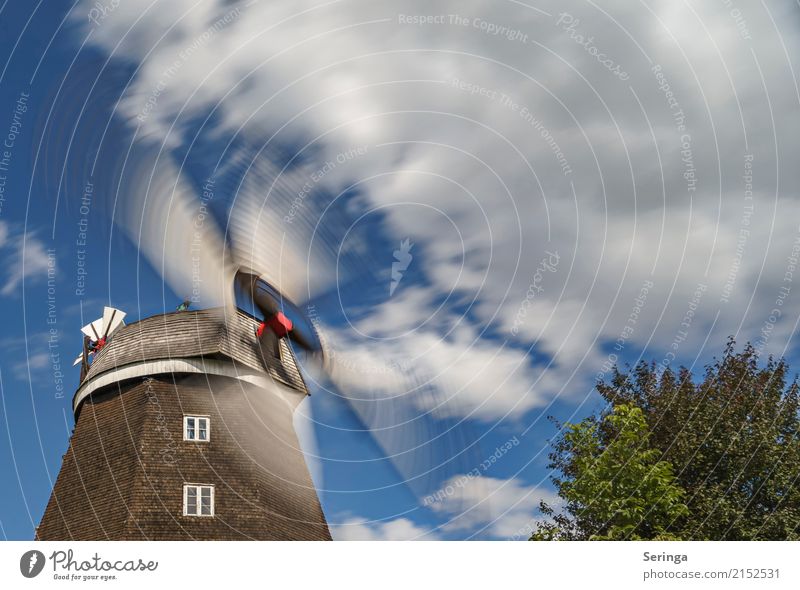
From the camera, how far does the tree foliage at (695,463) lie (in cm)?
3003

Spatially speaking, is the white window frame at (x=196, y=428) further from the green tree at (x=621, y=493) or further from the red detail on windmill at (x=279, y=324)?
the green tree at (x=621, y=493)

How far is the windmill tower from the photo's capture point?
1225 inches

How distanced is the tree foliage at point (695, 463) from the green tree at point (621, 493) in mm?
41

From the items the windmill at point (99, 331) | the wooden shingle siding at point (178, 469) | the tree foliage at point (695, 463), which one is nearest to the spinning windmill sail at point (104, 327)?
the windmill at point (99, 331)

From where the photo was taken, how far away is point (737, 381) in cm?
4144

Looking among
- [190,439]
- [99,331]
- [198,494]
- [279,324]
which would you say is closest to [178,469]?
[198,494]

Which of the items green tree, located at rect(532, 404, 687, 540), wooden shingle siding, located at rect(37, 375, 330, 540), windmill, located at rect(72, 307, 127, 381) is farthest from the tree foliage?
windmill, located at rect(72, 307, 127, 381)

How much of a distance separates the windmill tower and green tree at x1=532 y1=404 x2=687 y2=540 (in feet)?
33.4

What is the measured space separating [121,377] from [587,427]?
18.8m

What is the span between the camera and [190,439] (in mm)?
33344

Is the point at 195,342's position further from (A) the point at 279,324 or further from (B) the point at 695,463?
(B) the point at 695,463
